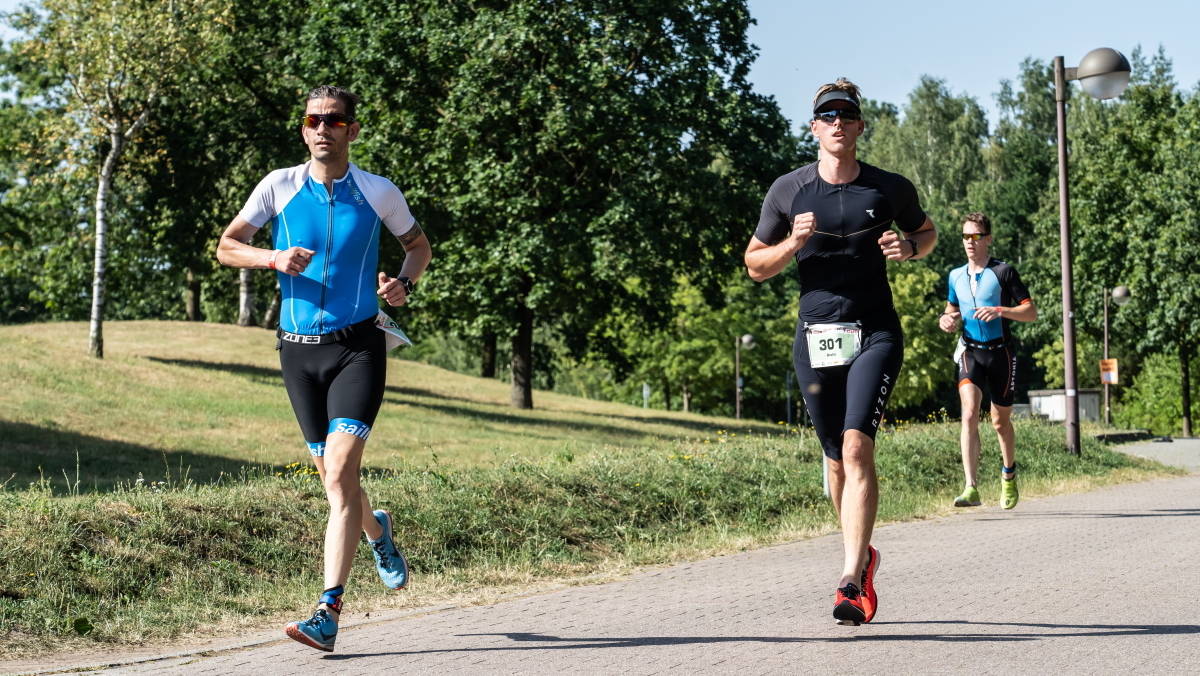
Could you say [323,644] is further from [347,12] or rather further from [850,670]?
[347,12]

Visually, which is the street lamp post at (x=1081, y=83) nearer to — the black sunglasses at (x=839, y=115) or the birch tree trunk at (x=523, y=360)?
the black sunglasses at (x=839, y=115)

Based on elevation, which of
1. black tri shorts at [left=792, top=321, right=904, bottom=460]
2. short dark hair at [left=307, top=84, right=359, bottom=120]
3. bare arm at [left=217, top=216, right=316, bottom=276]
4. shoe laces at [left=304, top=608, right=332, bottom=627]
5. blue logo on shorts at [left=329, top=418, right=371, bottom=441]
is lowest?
shoe laces at [left=304, top=608, right=332, bottom=627]

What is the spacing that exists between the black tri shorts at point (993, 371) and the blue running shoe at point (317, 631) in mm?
Answer: 6988

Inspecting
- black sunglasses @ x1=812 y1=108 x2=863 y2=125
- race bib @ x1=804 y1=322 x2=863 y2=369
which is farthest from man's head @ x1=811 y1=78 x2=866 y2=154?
race bib @ x1=804 y1=322 x2=863 y2=369

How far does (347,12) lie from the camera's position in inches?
1293

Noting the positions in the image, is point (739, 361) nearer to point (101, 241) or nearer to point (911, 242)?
point (101, 241)

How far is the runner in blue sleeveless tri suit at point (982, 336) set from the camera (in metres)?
10.5

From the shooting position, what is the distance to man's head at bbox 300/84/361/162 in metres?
5.56

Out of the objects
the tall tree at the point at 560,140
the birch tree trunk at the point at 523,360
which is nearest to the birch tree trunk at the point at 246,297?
the birch tree trunk at the point at 523,360

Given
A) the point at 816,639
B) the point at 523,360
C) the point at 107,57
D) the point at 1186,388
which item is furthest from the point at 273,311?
the point at 816,639

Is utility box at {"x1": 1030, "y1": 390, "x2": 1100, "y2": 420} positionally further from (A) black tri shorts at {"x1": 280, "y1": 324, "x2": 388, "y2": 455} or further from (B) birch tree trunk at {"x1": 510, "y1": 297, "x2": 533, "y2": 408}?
(A) black tri shorts at {"x1": 280, "y1": 324, "x2": 388, "y2": 455}

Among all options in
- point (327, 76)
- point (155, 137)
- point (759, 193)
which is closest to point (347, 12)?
→ point (327, 76)

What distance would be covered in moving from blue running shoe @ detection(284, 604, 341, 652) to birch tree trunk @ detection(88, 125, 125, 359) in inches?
1105

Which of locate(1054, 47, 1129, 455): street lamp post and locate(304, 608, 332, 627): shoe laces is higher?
locate(1054, 47, 1129, 455): street lamp post
